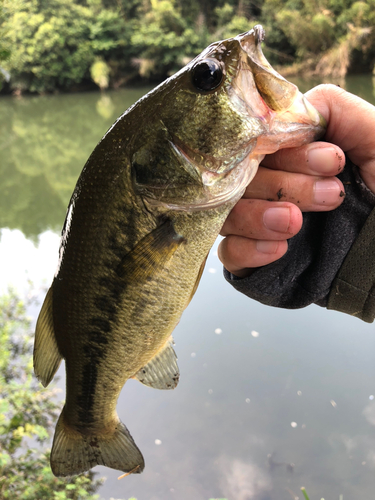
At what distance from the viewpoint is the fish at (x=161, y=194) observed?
1.09 meters

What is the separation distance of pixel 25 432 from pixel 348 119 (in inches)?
138

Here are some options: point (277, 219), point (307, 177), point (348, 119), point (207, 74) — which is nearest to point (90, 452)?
point (277, 219)

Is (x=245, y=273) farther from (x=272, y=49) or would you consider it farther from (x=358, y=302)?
(x=272, y=49)

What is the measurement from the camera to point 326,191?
1.38 meters

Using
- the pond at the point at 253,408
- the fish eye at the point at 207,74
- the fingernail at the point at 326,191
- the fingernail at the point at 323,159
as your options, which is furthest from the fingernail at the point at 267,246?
the pond at the point at 253,408

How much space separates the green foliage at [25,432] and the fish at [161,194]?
212 cm

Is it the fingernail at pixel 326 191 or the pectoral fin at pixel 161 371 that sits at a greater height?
the fingernail at pixel 326 191

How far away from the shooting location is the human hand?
1.33m

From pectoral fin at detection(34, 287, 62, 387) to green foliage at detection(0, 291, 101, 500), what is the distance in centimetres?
185

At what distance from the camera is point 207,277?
5.82m

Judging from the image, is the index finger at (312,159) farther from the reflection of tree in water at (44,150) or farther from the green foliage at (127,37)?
the green foliage at (127,37)

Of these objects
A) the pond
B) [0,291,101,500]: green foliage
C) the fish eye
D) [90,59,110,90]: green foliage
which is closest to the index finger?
the fish eye

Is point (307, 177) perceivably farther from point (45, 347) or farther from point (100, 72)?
point (100, 72)

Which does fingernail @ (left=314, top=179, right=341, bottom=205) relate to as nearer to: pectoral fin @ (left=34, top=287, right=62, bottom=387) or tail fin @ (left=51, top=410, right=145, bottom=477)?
pectoral fin @ (left=34, top=287, right=62, bottom=387)
